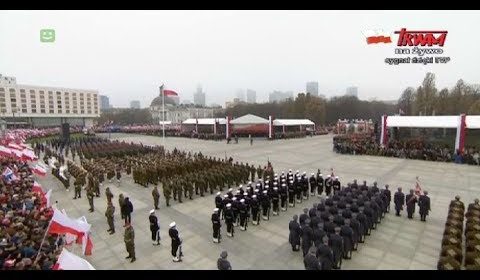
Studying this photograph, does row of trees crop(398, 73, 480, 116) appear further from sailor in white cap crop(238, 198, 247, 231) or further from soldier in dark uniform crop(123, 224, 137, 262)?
soldier in dark uniform crop(123, 224, 137, 262)

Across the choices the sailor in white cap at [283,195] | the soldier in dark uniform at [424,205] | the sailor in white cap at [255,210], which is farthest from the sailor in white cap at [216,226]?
the soldier in dark uniform at [424,205]

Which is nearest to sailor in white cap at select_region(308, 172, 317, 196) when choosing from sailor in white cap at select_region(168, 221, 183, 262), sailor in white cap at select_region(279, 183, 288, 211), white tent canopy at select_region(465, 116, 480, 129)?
sailor in white cap at select_region(279, 183, 288, 211)

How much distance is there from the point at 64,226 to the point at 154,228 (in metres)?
2.80

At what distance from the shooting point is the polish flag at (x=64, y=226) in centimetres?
757

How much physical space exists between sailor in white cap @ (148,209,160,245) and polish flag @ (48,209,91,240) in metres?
2.06

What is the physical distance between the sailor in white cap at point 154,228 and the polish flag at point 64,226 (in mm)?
2062

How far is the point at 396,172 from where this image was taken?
68.7ft

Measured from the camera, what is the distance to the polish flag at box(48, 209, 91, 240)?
757 centimetres

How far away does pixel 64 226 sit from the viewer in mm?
7703

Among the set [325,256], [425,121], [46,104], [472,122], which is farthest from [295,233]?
[46,104]

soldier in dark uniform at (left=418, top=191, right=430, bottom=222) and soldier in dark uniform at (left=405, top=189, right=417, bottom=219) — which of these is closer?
soldier in dark uniform at (left=418, top=191, right=430, bottom=222)

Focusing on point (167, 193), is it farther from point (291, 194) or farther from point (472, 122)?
point (472, 122)

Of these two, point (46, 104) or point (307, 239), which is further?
point (46, 104)
